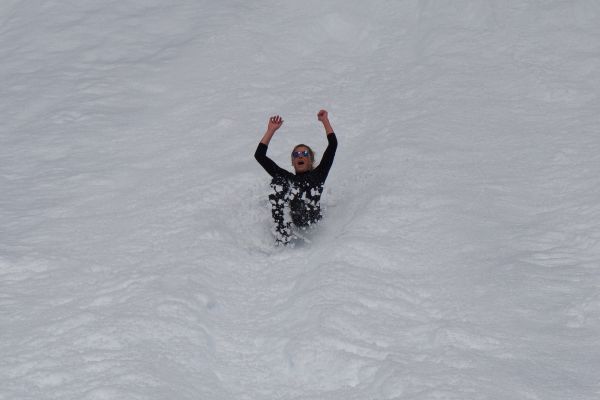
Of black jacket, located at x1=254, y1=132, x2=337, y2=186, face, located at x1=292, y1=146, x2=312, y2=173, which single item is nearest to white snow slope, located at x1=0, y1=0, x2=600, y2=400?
black jacket, located at x1=254, y1=132, x2=337, y2=186

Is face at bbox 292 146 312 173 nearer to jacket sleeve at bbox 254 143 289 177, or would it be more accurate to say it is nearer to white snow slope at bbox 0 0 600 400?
jacket sleeve at bbox 254 143 289 177

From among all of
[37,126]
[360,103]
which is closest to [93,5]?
[37,126]

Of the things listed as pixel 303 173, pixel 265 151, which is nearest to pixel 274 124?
pixel 265 151

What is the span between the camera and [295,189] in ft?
26.3

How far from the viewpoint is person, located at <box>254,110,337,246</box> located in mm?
7984

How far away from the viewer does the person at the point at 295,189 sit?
798 centimetres

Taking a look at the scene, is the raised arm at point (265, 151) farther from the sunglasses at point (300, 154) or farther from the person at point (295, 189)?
the sunglasses at point (300, 154)

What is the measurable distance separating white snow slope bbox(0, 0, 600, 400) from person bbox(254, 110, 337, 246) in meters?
0.25

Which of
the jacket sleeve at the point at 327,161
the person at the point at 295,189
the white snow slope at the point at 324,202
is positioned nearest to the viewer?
the white snow slope at the point at 324,202

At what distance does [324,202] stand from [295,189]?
31.5 inches

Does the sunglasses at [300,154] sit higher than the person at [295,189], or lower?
higher

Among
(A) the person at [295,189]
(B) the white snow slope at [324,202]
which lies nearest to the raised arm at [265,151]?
(A) the person at [295,189]

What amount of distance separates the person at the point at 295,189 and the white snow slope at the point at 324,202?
0.25 metres

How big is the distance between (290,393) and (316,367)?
28cm
